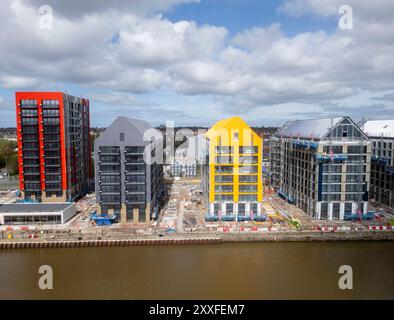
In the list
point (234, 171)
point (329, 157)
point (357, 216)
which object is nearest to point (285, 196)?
point (357, 216)

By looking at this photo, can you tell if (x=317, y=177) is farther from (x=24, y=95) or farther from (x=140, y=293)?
(x=24, y=95)

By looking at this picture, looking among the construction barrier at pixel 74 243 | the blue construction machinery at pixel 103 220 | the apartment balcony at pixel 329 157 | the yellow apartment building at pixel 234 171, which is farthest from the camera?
the yellow apartment building at pixel 234 171

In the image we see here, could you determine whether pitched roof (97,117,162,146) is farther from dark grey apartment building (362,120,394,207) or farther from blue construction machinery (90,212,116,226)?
dark grey apartment building (362,120,394,207)

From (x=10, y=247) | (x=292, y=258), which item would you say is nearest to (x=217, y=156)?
(x=292, y=258)

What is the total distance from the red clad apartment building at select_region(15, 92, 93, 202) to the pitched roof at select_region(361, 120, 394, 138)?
46.5m

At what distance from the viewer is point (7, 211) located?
1496 inches

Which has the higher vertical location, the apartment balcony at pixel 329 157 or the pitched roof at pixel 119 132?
the pitched roof at pixel 119 132

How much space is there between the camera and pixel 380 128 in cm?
5056

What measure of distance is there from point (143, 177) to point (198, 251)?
38.7 feet

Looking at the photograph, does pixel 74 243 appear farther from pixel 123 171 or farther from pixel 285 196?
pixel 285 196

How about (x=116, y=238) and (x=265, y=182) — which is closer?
(x=116, y=238)

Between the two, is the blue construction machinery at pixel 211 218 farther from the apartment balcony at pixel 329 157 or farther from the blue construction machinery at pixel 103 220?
the apartment balcony at pixel 329 157

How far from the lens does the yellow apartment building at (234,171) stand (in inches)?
1523

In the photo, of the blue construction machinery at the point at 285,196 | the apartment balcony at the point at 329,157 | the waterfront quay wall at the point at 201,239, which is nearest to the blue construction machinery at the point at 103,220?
the waterfront quay wall at the point at 201,239
